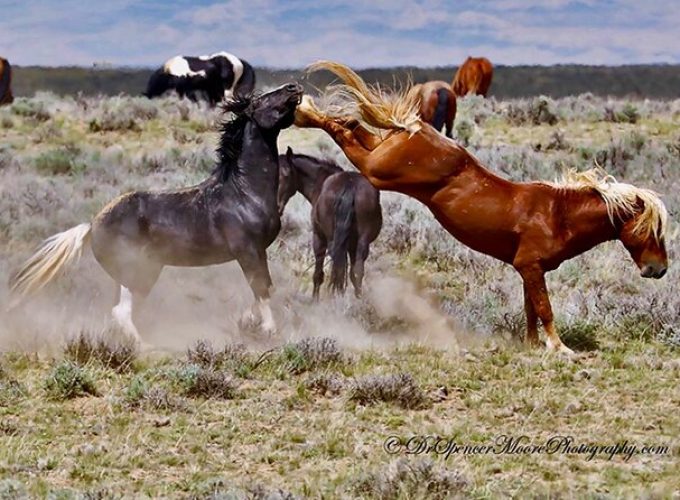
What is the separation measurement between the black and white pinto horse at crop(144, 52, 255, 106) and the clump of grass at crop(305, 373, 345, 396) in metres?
28.1

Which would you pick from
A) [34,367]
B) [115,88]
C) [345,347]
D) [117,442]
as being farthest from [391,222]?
[115,88]

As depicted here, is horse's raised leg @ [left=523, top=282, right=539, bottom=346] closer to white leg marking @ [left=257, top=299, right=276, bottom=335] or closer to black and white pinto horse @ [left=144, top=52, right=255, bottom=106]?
white leg marking @ [left=257, top=299, right=276, bottom=335]

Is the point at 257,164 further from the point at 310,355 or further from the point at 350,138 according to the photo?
the point at 310,355

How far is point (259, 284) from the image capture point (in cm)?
952

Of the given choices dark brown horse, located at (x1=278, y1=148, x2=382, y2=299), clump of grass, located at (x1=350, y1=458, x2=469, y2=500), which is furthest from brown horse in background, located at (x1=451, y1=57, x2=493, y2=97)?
clump of grass, located at (x1=350, y1=458, x2=469, y2=500)

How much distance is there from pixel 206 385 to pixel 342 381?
2.98 ft

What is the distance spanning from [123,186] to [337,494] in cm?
1226

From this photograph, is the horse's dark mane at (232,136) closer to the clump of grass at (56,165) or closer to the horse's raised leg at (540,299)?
the horse's raised leg at (540,299)

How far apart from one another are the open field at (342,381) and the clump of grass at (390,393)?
0.04ft

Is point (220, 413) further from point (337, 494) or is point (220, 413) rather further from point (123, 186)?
point (123, 186)

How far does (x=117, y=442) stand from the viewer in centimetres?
679

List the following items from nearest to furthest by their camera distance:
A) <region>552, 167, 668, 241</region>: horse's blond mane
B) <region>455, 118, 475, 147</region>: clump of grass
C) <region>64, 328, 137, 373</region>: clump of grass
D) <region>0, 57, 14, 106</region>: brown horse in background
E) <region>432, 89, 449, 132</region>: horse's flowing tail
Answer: <region>64, 328, 137, 373</region>: clump of grass < <region>552, 167, 668, 241</region>: horse's blond mane < <region>432, 89, 449, 132</region>: horse's flowing tail < <region>455, 118, 475, 147</region>: clump of grass < <region>0, 57, 14, 106</region>: brown horse in background

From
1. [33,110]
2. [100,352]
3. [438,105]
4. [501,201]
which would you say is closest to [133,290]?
[100,352]

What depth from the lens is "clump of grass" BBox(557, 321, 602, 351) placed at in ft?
30.8
